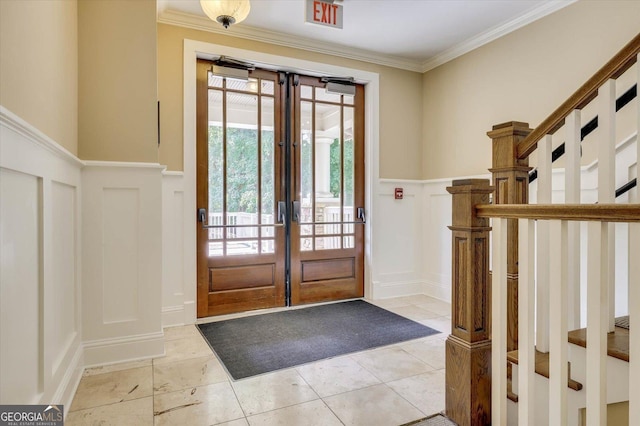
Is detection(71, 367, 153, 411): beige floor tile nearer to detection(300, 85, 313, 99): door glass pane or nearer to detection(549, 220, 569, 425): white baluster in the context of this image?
detection(549, 220, 569, 425): white baluster

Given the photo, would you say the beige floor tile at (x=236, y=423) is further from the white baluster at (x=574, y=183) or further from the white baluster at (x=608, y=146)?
the white baluster at (x=608, y=146)

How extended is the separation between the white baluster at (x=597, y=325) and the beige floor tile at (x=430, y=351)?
53.0 inches

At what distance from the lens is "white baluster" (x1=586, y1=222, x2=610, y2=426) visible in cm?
97

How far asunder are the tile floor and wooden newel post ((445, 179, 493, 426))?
280 millimetres

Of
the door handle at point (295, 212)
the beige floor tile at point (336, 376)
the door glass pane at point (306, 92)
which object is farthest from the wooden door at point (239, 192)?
the beige floor tile at point (336, 376)

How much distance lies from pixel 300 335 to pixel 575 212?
2.23 meters

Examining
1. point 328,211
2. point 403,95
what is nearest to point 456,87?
point 403,95

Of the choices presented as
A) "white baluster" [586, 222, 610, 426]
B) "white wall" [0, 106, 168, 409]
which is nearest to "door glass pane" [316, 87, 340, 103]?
"white wall" [0, 106, 168, 409]

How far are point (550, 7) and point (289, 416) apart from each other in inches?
139

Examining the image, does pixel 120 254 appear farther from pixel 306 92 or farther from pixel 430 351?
pixel 306 92

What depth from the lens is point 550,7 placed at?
2.86 m

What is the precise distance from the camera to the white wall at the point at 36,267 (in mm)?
1131

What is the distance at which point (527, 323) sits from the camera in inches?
50.4

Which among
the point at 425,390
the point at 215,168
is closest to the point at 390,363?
the point at 425,390
